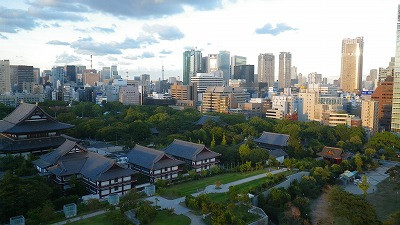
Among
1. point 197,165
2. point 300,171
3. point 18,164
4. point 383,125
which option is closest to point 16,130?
point 18,164

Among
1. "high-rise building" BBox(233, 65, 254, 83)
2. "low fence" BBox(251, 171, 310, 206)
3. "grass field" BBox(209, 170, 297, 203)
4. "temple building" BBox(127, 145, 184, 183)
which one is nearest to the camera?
"grass field" BBox(209, 170, 297, 203)

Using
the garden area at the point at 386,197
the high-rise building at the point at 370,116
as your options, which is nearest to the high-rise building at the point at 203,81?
the high-rise building at the point at 370,116

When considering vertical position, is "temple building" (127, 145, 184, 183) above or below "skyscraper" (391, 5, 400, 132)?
below

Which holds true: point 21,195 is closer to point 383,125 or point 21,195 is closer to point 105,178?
point 105,178

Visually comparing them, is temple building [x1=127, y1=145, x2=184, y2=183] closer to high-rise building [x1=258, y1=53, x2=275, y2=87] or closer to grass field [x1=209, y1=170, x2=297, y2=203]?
grass field [x1=209, y1=170, x2=297, y2=203]

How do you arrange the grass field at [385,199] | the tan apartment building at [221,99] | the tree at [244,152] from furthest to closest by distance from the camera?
the tan apartment building at [221,99], the tree at [244,152], the grass field at [385,199]

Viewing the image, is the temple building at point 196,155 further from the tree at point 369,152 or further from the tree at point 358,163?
the tree at point 369,152

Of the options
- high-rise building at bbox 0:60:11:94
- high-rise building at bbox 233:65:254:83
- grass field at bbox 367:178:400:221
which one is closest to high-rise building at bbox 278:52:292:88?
high-rise building at bbox 233:65:254:83
